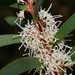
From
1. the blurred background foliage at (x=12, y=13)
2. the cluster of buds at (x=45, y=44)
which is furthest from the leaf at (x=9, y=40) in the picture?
the blurred background foliage at (x=12, y=13)

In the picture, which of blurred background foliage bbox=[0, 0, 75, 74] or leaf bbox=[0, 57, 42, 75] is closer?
leaf bbox=[0, 57, 42, 75]

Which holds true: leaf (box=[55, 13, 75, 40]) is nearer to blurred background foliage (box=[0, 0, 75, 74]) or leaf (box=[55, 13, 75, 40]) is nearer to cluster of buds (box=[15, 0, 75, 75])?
cluster of buds (box=[15, 0, 75, 75])

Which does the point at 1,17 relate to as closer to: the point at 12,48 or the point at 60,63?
the point at 12,48

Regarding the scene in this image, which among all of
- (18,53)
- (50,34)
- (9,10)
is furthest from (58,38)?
(9,10)

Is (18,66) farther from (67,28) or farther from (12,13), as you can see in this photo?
(12,13)

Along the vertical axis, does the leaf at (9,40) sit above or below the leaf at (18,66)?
above

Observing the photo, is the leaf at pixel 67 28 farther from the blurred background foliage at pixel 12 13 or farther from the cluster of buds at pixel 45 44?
the blurred background foliage at pixel 12 13

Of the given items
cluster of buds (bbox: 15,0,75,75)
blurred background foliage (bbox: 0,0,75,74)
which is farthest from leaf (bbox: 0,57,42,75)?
blurred background foliage (bbox: 0,0,75,74)

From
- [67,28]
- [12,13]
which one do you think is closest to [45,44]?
[67,28]
